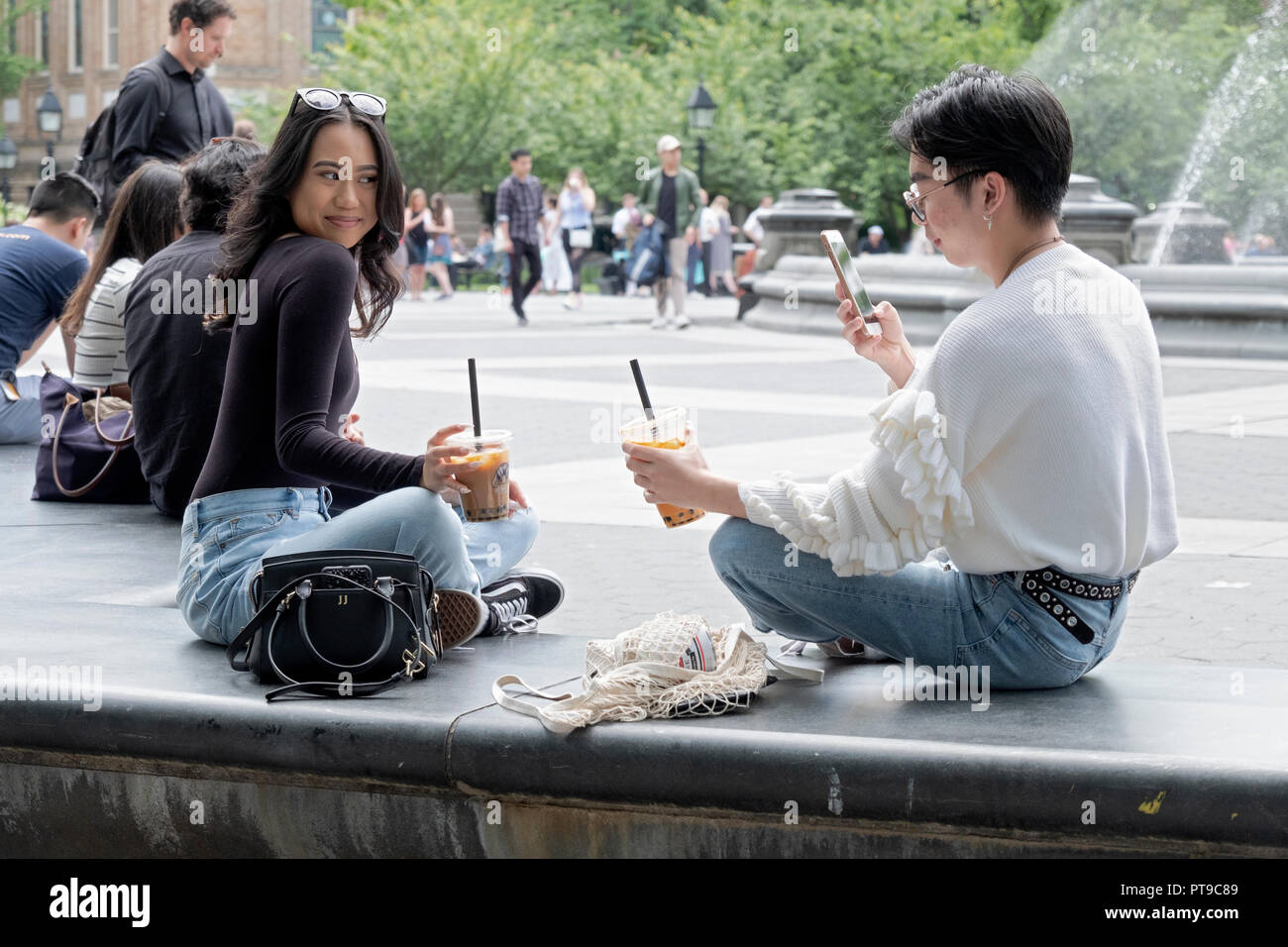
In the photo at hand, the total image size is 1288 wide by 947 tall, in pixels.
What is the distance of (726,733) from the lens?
3051 millimetres

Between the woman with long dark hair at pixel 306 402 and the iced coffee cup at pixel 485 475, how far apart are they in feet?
0.07

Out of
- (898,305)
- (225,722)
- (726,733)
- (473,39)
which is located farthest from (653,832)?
(473,39)

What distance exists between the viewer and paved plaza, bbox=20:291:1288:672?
518 centimetres

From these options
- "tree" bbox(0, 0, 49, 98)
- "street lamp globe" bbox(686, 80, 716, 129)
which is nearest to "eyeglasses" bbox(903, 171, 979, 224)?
"street lamp globe" bbox(686, 80, 716, 129)

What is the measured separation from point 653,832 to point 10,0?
51118 mm

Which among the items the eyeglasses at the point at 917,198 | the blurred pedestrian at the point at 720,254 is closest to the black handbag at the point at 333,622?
the eyeglasses at the point at 917,198

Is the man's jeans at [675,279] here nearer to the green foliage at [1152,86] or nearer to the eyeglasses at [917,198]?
the green foliage at [1152,86]

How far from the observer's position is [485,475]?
3.53 meters

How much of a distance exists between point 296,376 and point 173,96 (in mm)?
5321

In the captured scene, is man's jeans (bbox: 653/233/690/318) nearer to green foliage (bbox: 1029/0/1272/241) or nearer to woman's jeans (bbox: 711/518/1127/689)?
green foliage (bbox: 1029/0/1272/241)

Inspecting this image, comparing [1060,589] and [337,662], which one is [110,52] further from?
[1060,589]

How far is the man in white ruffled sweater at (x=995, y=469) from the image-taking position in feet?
9.99

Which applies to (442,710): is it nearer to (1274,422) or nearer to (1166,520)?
(1166,520)
